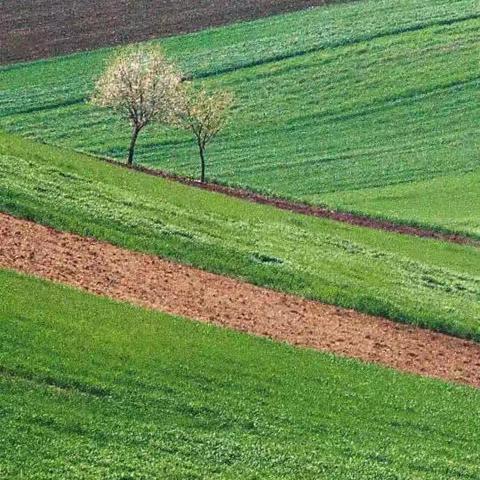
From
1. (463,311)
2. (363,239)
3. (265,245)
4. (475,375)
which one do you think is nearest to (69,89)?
(363,239)

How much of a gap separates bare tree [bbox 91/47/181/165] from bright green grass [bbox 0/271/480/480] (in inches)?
1246

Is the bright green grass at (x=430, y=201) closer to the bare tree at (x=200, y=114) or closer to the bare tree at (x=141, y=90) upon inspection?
the bare tree at (x=200, y=114)

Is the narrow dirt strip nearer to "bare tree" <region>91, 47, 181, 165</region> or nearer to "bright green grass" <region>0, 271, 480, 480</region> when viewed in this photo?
"bright green grass" <region>0, 271, 480, 480</region>

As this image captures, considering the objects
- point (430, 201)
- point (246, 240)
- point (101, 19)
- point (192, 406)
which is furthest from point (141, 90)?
point (192, 406)

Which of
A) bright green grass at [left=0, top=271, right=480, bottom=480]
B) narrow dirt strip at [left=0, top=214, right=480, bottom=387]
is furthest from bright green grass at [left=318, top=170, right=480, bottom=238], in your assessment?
bright green grass at [left=0, top=271, right=480, bottom=480]

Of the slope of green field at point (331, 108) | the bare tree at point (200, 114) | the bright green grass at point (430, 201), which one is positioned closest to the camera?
the bright green grass at point (430, 201)

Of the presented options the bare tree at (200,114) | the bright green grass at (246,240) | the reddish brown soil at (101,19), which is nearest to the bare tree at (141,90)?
the bare tree at (200,114)

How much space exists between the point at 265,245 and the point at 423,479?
1758cm

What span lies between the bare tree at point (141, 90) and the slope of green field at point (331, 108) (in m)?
3.35

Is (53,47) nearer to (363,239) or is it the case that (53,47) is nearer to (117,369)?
(363,239)

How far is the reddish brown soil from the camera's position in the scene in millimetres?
83938

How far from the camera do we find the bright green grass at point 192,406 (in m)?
22.6

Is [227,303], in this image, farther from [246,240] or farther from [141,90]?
[141,90]

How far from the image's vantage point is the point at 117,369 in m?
26.2
